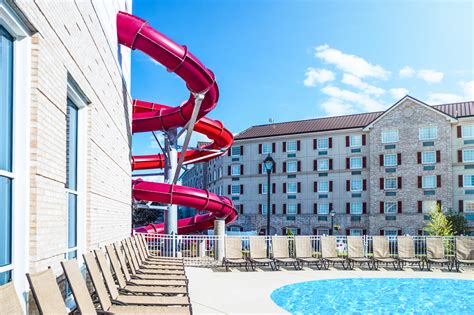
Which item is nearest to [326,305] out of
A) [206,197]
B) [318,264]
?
[318,264]

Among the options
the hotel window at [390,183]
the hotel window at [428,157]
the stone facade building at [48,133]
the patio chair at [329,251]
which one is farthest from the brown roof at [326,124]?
the stone facade building at [48,133]

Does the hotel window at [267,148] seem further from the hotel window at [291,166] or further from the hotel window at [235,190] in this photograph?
the hotel window at [235,190]

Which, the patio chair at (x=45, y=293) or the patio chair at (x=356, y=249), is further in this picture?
the patio chair at (x=356, y=249)

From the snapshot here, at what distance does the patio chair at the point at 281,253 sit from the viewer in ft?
54.6

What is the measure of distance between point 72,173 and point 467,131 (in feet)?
150

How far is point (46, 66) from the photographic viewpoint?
17.6 ft

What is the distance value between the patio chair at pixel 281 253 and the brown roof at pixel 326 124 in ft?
118

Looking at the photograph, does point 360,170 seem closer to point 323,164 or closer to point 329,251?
point 323,164

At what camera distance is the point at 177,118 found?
74.0 feet

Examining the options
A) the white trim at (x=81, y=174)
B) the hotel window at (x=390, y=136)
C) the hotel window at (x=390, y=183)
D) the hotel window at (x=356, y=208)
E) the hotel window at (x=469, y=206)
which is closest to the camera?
the white trim at (x=81, y=174)

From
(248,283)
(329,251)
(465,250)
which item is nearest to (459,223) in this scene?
(465,250)

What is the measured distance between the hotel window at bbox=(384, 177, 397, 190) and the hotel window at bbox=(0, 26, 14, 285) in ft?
157

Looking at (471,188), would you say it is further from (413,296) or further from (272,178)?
(413,296)

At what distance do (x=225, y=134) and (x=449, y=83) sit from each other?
1068 inches
